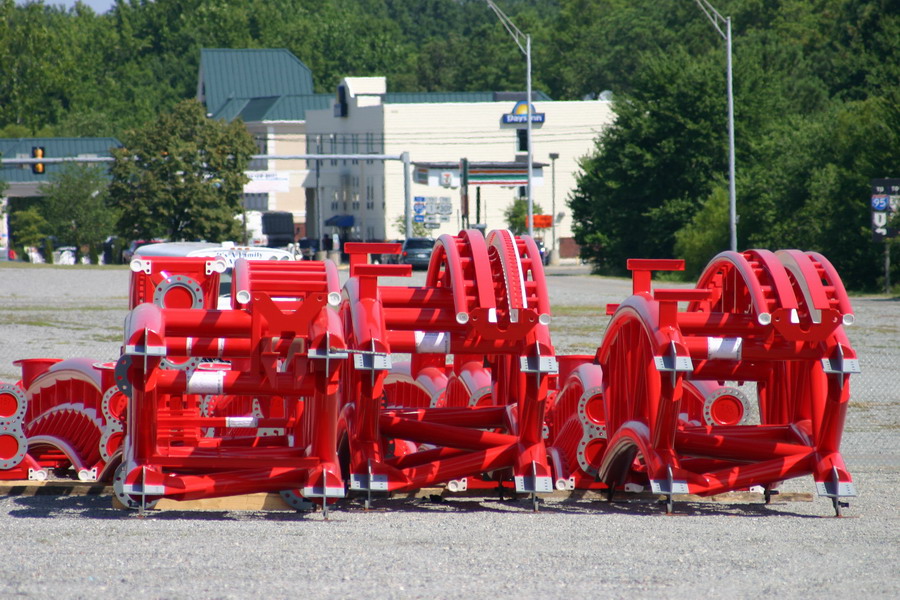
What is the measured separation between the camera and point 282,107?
4230 inches

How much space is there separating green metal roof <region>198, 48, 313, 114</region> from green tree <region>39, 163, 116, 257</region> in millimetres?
42395

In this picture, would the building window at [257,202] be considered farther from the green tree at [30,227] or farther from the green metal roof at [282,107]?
the green tree at [30,227]

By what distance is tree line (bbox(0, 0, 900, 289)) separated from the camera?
4297 centimetres

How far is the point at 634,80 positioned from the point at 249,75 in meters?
73.6

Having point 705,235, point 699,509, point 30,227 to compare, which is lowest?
point 699,509

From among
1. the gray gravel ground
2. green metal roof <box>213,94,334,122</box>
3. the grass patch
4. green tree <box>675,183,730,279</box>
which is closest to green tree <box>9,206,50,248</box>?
green metal roof <box>213,94,334,122</box>

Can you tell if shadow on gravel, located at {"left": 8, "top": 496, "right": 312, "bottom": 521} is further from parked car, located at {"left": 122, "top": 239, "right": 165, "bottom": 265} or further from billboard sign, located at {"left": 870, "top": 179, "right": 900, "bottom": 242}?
parked car, located at {"left": 122, "top": 239, "right": 165, "bottom": 265}

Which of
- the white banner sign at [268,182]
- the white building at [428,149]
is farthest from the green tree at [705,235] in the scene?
the white banner sign at [268,182]

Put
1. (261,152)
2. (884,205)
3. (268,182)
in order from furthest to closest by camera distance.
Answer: (261,152) → (268,182) → (884,205)

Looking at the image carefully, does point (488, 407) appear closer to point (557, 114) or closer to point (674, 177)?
point (674, 177)

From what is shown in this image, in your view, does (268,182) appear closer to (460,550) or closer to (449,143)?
(449,143)

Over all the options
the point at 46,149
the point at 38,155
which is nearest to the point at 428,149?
the point at 46,149

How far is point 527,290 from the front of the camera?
27.7 ft

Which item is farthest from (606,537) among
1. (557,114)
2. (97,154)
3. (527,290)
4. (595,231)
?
(97,154)
